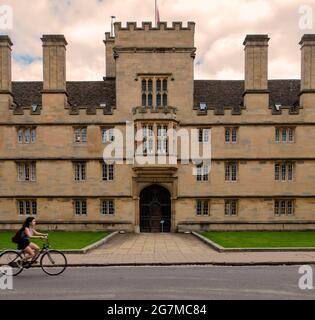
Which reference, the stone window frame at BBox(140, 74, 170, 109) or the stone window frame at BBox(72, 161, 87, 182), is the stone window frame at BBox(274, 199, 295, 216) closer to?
the stone window frame at BBox(140, 74, 170, 109)

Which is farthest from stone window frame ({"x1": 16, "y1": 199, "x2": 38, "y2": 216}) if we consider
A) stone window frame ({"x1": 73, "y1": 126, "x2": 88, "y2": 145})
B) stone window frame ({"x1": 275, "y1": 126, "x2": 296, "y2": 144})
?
stone window frame ({"x1": 275, "y1": 126, "x2": 296, "y2": 144})

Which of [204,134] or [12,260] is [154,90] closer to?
Result: [204,134]

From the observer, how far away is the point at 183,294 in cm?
1007

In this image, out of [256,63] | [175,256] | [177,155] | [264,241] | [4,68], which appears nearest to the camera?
[175,256]

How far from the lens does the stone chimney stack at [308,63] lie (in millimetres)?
28875

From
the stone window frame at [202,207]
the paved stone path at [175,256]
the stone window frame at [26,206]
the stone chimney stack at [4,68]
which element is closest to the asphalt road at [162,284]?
the paved stone path at [175,256]

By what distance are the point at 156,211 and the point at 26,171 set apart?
10.7 m

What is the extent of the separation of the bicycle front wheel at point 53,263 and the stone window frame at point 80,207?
1655 centimetres

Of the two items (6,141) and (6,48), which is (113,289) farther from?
(6,48)

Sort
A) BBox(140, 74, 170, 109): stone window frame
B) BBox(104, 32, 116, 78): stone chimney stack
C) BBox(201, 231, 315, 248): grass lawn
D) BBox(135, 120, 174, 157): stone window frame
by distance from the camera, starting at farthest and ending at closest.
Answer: BBox(104, 32, 116, 78): stone chimney stack
BBox(140, 74, 170, 109): stone window frame
BBox(135, 120, 174, 157): stone window frame
BBox(201, 231, 315, 248): grass lawn

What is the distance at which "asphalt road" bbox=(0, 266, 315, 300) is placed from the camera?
10000 mm

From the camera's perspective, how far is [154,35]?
29.6 m

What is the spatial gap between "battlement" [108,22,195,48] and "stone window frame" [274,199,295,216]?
45.8 feet

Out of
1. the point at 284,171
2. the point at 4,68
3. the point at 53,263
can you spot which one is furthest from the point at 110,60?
the point at 53,263
